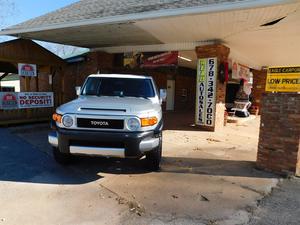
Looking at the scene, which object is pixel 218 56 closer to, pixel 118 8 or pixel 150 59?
pixel 150 59

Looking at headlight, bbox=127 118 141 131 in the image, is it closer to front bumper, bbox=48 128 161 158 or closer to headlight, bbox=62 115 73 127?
front bumper, bbox=48 128 161 158

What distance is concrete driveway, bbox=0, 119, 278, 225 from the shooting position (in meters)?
3.45

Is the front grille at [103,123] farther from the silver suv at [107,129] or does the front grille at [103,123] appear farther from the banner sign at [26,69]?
the banner sign at [26,69]

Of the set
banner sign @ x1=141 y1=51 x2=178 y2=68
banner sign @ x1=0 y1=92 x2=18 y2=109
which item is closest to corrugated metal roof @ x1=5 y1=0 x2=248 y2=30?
banner sign @ x1=0 y1=92 x2=18 y2=109

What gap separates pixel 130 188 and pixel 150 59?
8.00 meters

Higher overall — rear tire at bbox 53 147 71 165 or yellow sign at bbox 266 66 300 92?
yellow sign at bbox 266 66 300 92

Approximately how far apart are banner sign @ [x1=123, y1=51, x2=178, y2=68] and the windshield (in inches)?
202

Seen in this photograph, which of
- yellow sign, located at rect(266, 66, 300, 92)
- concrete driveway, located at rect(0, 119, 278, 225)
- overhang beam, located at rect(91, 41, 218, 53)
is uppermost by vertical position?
overhang beam, located at rect(91, 41, 218, 53)

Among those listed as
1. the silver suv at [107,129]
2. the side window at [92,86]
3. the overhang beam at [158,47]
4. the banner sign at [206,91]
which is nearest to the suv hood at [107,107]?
the silver suv at [107,129]

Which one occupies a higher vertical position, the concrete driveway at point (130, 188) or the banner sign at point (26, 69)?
the banner sign at point (26, 69)

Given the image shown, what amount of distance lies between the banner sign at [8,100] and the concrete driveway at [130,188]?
3.46 meters

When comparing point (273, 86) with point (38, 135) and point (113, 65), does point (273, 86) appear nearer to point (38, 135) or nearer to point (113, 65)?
point (38, 135)

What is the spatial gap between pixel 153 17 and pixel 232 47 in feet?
16.8

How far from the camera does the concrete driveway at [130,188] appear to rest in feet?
11.3
